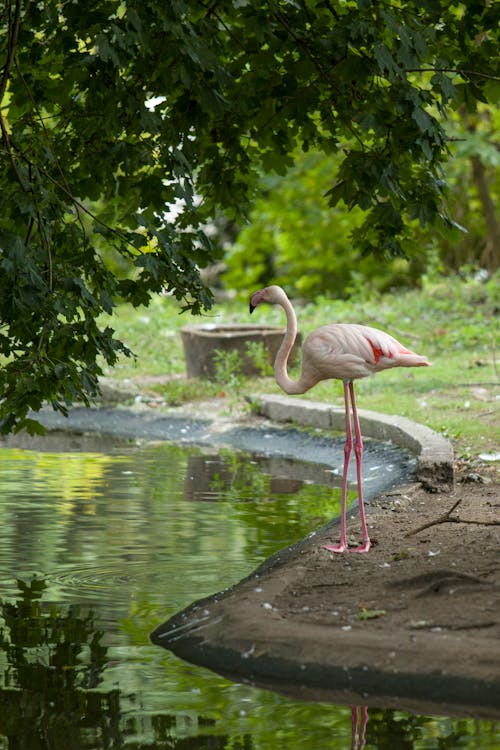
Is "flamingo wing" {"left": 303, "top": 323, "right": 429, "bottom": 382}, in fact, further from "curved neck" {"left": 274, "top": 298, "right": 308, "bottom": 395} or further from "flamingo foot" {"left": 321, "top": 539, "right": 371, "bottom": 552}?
"flamingo foot" {"left": 321, "top": 539, "right": 371, "bottom": 552}

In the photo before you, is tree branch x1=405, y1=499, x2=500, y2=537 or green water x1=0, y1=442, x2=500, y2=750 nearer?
green water x1=0, y1=442, x2=500, y2=750

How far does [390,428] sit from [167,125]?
4333 millimetres

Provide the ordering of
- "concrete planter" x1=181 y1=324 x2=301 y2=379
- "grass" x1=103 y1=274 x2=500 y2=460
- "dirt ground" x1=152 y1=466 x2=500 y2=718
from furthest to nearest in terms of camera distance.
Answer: "concrete planter" x1=181 y1=324 x2=301 y2=379 → "grass" x1=103 y1=274 x2=500 y2=460 → "dirt ground" x1=152 y1=466 x2=500 y2=718

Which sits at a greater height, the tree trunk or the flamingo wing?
the tree trunk

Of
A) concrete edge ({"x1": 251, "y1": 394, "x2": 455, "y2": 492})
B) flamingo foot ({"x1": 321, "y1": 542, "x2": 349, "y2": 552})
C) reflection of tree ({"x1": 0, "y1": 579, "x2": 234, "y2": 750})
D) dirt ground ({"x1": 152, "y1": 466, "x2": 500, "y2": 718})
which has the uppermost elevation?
concrete edge ({"x1": 251, "y1": 394, "x2": 455, "y2": 492})

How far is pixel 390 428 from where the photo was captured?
10.5 m

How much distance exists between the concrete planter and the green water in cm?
251

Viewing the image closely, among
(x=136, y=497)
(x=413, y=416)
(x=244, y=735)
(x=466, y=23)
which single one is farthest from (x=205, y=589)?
(x=413, y=416)

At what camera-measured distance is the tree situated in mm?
6168

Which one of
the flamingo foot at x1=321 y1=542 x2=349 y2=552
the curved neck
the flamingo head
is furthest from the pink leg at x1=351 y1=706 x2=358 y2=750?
the flamingo head

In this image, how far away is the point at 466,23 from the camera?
22.8 feet

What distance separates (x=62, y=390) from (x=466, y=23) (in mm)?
2869

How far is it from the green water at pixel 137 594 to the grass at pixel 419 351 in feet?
5.38

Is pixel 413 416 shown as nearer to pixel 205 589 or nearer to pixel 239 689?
pixel 205 589
